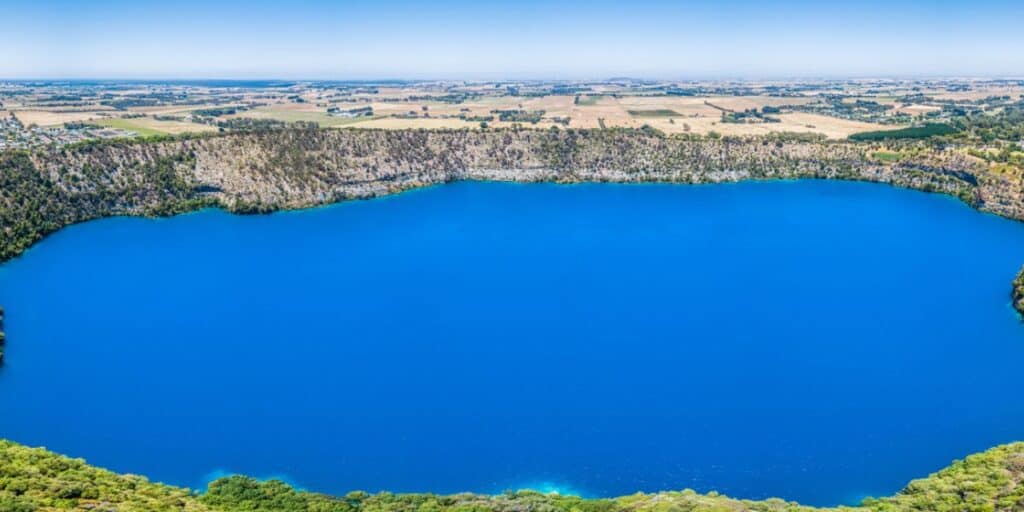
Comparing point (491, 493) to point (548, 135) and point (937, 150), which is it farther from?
point (937, 150)

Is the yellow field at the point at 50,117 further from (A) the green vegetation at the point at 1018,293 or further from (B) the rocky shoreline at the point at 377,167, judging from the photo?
(A) the green vegetation at the point at 1018,293

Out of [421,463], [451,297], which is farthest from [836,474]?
[451,297]

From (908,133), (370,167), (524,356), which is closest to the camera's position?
(524,356)

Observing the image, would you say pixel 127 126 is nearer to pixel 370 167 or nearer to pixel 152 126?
pixel 152 126

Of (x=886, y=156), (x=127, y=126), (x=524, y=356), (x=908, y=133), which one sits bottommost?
(x=524, y=356)

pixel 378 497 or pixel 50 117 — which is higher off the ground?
pixel 50 117

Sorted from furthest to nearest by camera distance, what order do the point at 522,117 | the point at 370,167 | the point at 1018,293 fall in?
the point at 522,117 < the point at 370,167 < the point at 1018,293

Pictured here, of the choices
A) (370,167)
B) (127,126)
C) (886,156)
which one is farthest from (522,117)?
(127,126)

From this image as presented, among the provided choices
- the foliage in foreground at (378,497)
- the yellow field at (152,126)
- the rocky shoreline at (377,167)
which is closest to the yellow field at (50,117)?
the yellow field at (152,126)
